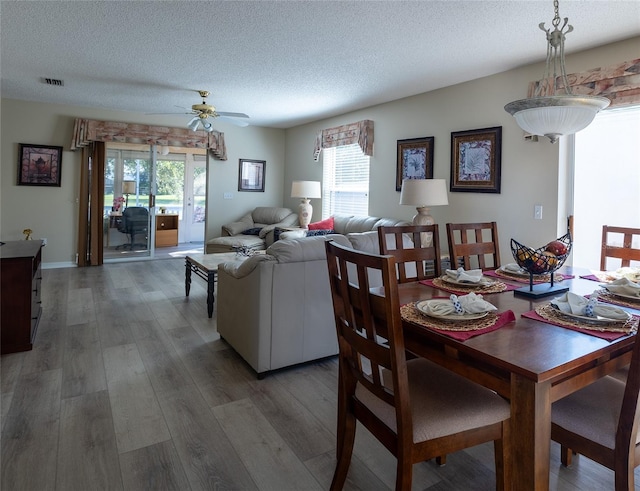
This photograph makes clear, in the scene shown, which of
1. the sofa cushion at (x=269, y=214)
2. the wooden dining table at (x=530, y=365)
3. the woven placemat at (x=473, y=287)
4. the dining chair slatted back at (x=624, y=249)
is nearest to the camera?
the wooden dining table at (x=530, y=365)

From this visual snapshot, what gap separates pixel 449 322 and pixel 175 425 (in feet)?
4.97

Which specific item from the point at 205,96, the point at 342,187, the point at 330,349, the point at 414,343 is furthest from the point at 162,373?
the point at 342,187

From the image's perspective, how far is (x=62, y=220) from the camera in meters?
6.05

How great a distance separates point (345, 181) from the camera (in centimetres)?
619

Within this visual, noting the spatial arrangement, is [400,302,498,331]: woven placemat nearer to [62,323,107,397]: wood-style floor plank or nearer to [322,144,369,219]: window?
[62,323,107,397]: wood-style floor plank

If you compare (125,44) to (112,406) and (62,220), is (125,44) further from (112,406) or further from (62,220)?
(62,220)

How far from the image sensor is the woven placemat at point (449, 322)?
1316 millimetres

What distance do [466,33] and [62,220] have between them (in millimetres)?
6096

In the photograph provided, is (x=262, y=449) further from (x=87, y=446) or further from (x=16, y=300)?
(x=16, y=300)

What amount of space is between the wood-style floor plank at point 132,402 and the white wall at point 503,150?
3334 millimetres

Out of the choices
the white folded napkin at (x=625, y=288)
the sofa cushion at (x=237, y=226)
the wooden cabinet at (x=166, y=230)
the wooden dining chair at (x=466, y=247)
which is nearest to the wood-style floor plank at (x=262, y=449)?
the wooden dining chair at (x=466, y=247)

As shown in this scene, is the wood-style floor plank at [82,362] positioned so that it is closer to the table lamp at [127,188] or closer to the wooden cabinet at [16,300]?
the wooden cabinet at [16,300]

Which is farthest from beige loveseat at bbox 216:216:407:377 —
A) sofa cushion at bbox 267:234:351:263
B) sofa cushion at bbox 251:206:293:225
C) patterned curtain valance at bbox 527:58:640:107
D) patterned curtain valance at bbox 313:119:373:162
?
sofa cushion at bbox 251:206:293:225

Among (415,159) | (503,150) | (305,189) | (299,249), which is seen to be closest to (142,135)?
(305,189)
